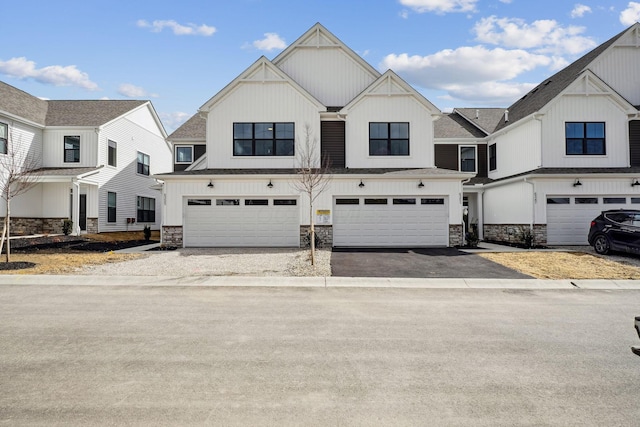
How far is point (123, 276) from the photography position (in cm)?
1203

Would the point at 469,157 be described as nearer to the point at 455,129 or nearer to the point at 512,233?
the point at 455,129

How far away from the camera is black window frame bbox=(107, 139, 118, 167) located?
2672 centimetres

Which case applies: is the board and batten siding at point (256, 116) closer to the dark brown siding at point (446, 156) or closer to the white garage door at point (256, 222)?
the white garage door at point (256, 222)

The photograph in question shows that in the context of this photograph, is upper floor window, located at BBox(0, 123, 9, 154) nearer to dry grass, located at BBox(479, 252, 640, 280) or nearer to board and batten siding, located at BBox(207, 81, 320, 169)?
board and batten siding, located at BBox(207, 81, 320, 169)

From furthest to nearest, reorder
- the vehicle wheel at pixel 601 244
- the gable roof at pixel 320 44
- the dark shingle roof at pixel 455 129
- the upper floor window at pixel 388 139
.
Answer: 1. the dark shingle roof at pixel 455 129
2. the gable roof at pixel 320 44
3. the upper floor window at pixel 388 139
4. the vehicle wheel at pixel 601 244

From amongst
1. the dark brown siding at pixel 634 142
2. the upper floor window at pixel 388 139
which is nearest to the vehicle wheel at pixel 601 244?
the dark brown siding at pixel 634 142

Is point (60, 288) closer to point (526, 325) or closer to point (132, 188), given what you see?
point (526, 325)

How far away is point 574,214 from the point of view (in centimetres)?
1969

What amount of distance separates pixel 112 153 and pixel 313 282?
2164 cm

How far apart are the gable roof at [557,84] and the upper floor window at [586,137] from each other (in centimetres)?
178

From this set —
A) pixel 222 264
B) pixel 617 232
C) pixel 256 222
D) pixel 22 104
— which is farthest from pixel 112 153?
pixel 617 232

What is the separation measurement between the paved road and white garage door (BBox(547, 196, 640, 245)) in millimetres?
11535

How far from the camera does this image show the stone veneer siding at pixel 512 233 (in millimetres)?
19453

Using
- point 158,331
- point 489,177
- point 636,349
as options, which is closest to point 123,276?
point 158,331
